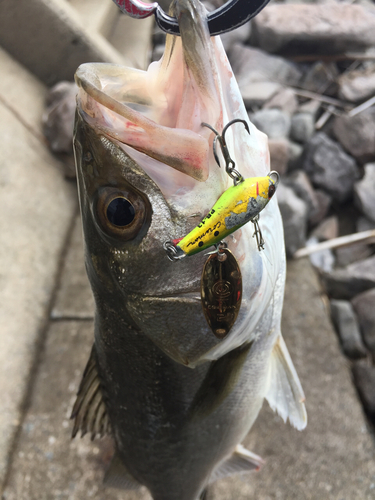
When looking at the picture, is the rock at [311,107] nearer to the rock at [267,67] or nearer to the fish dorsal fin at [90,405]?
the rock at [267,67]

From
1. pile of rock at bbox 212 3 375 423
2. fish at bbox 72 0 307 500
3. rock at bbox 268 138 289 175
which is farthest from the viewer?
rock at bbox 268 138 289 175

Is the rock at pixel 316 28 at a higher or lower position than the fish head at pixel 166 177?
lower

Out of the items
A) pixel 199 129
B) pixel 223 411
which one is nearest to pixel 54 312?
pixel 223 411

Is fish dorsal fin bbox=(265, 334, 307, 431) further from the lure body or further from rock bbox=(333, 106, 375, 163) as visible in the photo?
rock bbox=(333, 106, 375, 163)

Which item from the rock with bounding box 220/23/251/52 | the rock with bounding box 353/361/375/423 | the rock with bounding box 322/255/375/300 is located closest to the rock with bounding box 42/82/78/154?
the rock with bounding box 220/23/251/52

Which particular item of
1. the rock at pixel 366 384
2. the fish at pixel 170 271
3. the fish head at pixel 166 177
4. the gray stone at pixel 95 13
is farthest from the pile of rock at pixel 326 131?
the fish head at pixel 166 177

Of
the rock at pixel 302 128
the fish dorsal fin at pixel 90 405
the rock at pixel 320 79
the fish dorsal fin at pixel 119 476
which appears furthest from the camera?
the rock at pixel 320 79
